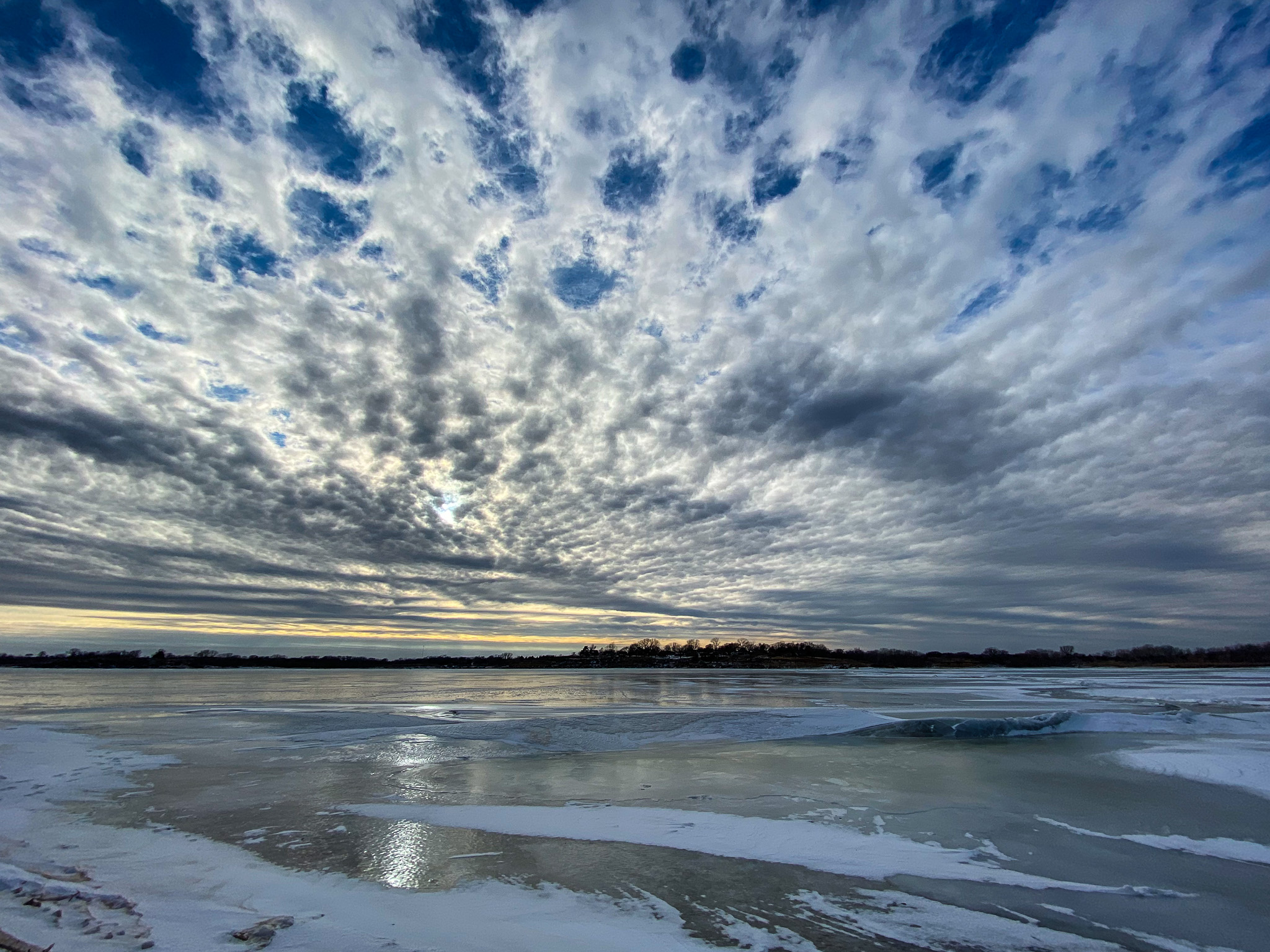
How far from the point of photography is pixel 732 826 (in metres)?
7.08

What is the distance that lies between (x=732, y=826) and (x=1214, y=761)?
10.5 m

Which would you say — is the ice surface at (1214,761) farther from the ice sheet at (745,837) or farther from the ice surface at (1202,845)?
the ice sheet at (745,837)

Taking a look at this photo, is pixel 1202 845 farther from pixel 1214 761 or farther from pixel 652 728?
pixel 652 728

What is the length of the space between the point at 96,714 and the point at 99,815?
16065 mm

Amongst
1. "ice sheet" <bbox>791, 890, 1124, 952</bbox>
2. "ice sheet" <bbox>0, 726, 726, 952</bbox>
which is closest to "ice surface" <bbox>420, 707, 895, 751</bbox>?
"ice sheet" <bbox>0, 726, 726, 952</bbox>

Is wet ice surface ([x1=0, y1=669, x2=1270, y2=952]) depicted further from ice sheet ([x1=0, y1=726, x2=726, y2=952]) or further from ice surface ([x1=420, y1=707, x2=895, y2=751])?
ice surface ([x1=420, y1=707, x2=895, y2=751])

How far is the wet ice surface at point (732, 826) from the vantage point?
4.63 metres

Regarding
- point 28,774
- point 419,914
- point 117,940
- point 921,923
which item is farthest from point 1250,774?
point 28,774

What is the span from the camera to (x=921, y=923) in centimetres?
Result: 466

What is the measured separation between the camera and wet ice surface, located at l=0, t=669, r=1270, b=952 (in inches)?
182

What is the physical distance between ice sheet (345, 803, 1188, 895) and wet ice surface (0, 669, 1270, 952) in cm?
4

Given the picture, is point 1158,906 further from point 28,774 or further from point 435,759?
point 28,774

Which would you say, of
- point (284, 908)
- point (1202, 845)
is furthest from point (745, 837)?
point (1202, 845)

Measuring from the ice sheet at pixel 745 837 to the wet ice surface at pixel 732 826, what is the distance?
0.04 meters
